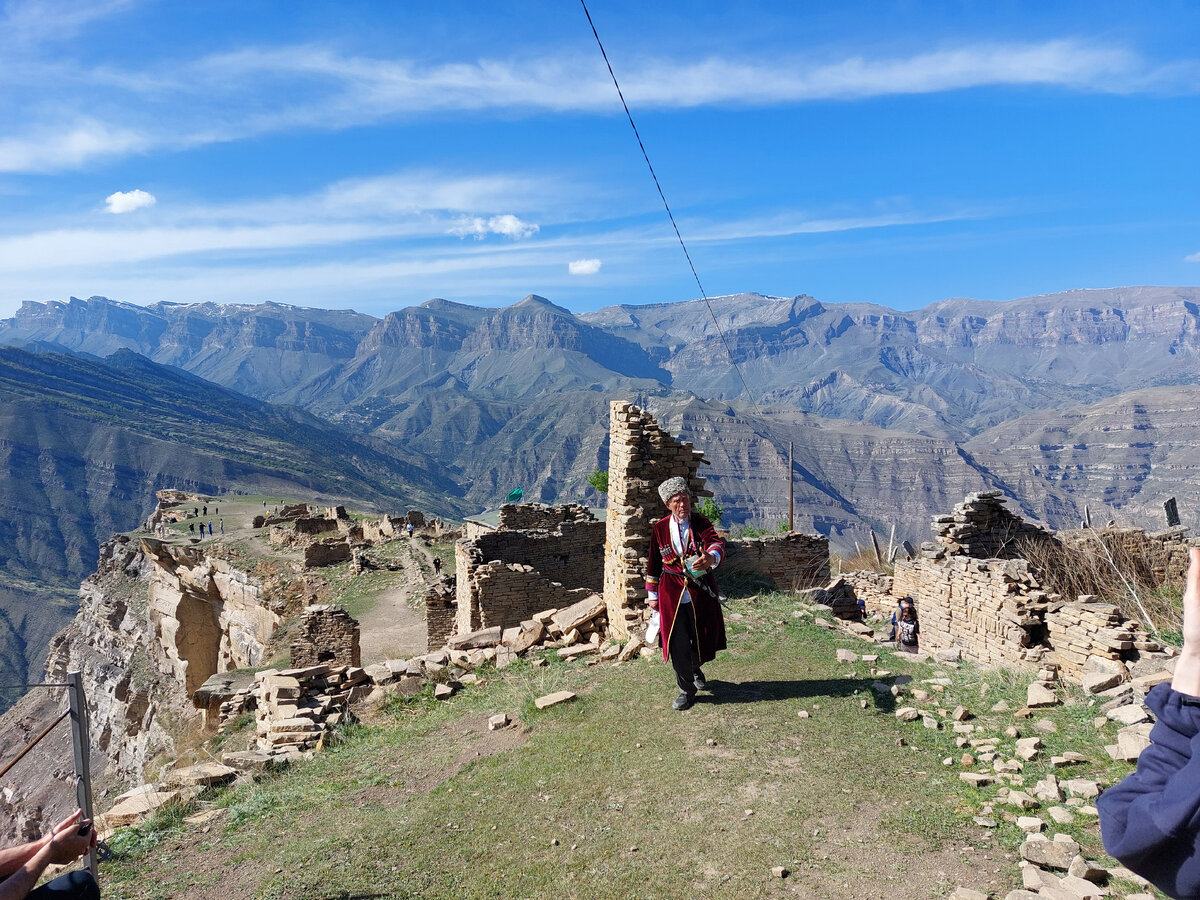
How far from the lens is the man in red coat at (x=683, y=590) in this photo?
796 cm

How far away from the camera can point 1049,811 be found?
205 inches

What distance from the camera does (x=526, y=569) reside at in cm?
1619

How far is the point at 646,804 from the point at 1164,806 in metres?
4.51

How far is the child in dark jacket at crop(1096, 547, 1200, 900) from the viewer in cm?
220

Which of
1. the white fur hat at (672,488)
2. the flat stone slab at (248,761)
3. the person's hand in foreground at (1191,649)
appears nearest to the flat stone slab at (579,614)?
the white fur hat at (672,488)

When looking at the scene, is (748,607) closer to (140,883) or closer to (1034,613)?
(1034,613)

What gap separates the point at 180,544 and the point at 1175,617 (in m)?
41.5

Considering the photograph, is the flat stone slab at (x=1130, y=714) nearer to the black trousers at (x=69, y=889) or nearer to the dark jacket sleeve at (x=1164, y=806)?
the dark jacket sleeve at (x=1164, y=806)

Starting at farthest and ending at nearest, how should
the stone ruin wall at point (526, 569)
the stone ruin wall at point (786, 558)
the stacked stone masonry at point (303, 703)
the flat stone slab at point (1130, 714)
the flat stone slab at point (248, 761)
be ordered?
the stone ruin wall at point (526, 569) → the stone ruin wall at point (786, 558) → the stacked stone masonry at point (303, 703) → the flat stone slab at point (248, 761) → the flat stone slab at point (1130, 714)

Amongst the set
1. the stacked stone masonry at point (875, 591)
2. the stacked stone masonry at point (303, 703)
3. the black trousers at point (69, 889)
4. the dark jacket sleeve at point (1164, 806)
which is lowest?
the stacked stone masonry at point (875, 591)

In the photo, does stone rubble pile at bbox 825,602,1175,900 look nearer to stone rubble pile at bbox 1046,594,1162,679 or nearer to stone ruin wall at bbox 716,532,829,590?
stone rubble pile at bbox 1046,594,1162,679

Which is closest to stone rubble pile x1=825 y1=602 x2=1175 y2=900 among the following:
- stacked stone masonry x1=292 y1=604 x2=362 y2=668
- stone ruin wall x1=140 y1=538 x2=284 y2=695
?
stacked stone masonry x1=292 y1=604 x2=362 y2=668

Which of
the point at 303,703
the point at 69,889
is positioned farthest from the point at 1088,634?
the point at 303,703

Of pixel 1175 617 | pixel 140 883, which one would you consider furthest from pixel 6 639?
pixel 1175 617
